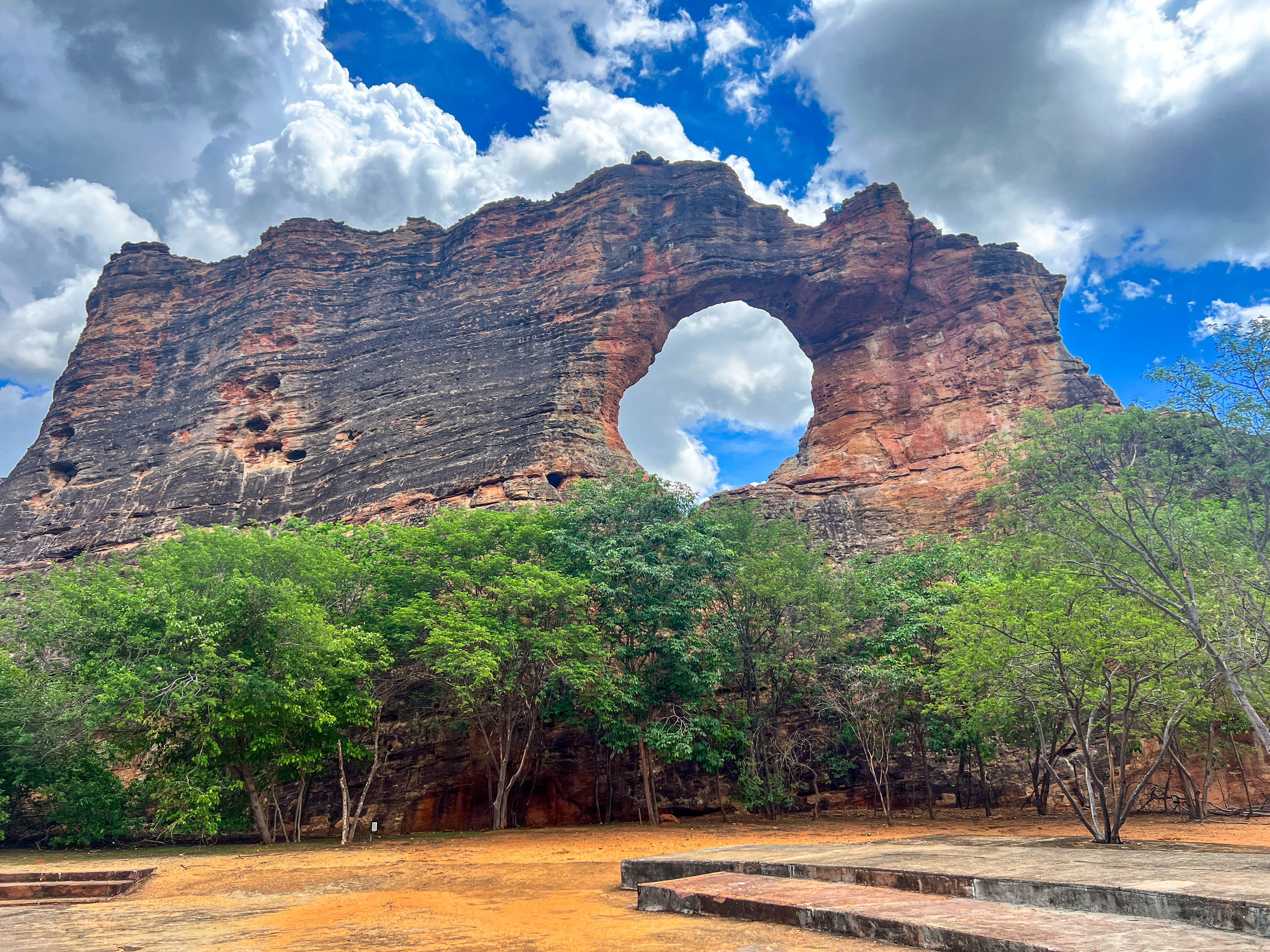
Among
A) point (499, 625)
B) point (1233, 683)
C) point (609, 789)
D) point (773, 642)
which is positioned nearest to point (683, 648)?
point (773, 642)

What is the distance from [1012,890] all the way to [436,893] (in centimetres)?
657

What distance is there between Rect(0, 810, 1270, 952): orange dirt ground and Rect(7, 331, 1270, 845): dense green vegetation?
1527 mm

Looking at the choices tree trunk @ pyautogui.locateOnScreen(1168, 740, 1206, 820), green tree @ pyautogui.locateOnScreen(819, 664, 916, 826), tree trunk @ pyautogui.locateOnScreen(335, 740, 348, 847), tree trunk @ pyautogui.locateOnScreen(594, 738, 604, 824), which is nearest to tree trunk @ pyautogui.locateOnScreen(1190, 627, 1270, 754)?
tree trunk @ pyautogui.locateOnScreen(1168, 740, 1206, 820)

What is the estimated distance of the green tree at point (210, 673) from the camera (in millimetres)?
13000

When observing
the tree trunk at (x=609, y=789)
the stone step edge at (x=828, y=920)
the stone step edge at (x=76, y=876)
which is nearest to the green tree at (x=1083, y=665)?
the stone step edge at (x=828, y=920)

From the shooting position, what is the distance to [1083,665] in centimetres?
1015

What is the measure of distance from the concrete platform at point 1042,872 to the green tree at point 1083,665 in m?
1.53

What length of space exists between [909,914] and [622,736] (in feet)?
43.0

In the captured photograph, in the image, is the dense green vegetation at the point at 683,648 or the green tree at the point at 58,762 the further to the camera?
the green tree at the point at 58,762

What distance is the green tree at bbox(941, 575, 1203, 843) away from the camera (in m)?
9.88

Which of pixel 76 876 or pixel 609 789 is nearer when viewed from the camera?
pixel 76 876

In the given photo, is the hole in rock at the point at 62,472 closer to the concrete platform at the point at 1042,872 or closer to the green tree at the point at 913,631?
the green tree at the point at 913,631

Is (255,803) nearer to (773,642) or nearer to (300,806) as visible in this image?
(300,806)

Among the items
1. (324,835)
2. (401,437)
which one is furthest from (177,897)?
(401,437)
